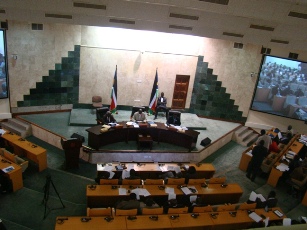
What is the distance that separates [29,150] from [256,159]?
715cm

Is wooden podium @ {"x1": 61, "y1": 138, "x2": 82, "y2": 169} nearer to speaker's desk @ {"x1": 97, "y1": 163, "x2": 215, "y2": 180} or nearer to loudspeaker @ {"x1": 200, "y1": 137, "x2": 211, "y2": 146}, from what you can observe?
speaker's desk @ {"x1": 97, "y1": 163, "x2": 215, "y2": 180}

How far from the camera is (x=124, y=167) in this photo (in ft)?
26.7

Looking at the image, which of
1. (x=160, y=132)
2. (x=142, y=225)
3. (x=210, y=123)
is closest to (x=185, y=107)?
(x=210, y=123)

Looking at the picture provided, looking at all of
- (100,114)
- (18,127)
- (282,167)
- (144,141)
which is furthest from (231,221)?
(18,127)

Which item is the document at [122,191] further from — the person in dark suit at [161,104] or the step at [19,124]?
the person in dark suit at [161,104]

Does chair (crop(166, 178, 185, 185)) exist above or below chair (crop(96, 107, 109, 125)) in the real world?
below

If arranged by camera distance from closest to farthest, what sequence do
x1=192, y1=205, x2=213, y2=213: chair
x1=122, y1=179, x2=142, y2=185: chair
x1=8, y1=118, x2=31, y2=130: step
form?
x1=192, y1=205, x2=213, y2=213: chair < x1=122, y1=179, x2=142, y2=185: chair < x1=8, y1=118, x2=31, y2=130: step

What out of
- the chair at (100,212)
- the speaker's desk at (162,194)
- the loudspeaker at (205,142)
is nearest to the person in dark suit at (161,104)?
the loudspeaker at (205,142)

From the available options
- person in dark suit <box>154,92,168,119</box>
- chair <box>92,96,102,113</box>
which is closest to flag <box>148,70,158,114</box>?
person in dark suit <box>154,92,168,119</box>

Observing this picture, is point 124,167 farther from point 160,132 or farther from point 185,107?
point 185,107

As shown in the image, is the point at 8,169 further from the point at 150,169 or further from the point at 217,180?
the point at 217,180

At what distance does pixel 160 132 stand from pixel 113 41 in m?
4.57

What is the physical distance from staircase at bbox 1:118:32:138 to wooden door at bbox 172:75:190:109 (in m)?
6.42

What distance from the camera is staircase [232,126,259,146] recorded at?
12216 millimetres
